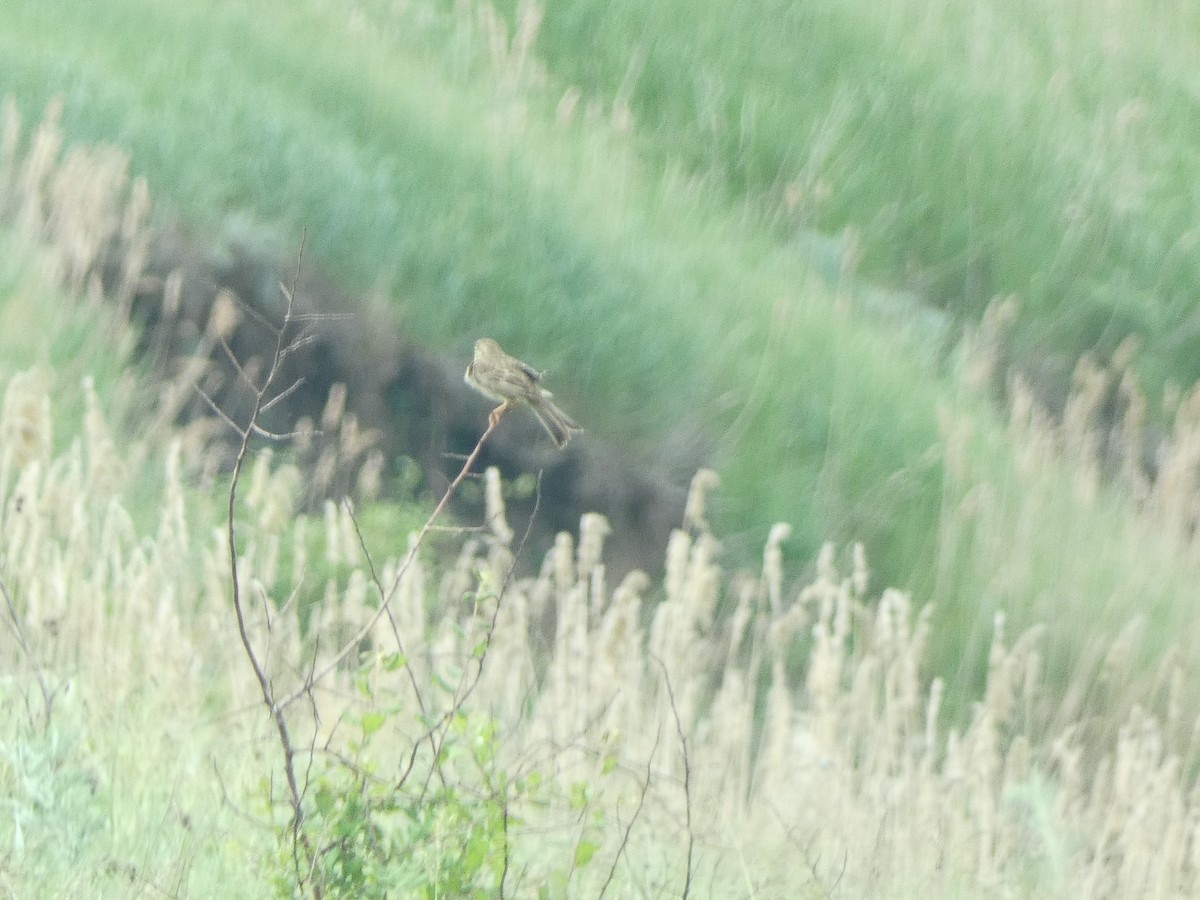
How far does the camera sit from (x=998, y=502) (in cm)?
762

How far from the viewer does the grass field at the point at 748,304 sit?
5.11 metres

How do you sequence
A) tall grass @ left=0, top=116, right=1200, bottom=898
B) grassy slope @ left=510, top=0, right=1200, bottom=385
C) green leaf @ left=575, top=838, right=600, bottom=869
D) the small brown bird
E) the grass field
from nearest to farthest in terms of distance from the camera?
green leaf @ left=575, top=838, right=600, bottom=869
tall grass @ left=0, top=116, right=1200, bottom=898
the small brown bird
the grass field
grassy slope @ left=510, top=0, right=1200, bottom=385

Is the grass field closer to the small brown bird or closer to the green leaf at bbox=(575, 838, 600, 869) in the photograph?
the green leaf at bbox=(575, 838, 600, 869)

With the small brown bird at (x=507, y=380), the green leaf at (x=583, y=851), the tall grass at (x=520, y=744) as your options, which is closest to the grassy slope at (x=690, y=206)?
the tall grass at (x=520, y=744)

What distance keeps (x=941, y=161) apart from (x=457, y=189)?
11.5ft

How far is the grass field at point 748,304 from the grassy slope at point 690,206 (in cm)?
2

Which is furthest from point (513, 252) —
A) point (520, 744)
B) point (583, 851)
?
point (583, 851)

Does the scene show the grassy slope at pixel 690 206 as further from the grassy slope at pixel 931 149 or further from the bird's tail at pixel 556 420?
the bird's tail at pixel 556 420

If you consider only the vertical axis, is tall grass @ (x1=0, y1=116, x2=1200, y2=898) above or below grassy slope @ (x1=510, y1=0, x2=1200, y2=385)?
below

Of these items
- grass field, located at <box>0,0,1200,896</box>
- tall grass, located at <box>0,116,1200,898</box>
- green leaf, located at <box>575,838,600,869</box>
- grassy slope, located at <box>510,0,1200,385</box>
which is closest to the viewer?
green leaf, located at <box>575,838,600,869</box>

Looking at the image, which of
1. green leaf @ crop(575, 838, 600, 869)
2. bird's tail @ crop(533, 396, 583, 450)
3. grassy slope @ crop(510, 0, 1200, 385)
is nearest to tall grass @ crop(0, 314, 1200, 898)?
green leaf @ crop(575, 838, 600, 869)

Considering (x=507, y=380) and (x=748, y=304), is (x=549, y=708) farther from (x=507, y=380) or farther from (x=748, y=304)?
(x=748, y=304)

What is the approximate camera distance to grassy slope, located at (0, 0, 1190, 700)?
758 cm

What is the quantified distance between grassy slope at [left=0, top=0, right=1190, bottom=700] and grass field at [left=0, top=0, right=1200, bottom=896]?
21 millimetres
